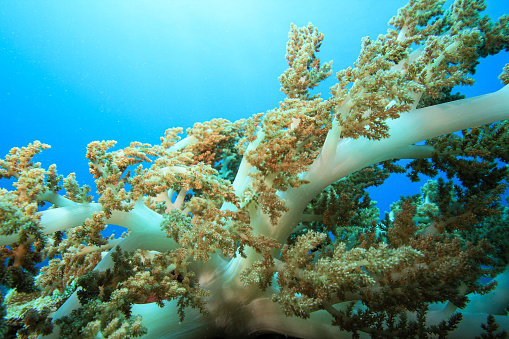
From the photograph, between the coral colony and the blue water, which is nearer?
the coral colony

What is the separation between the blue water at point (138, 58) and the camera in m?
48.0

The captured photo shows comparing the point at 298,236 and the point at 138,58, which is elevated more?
the point at 138,58

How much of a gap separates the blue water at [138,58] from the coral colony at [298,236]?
46.3m

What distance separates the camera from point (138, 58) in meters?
65.2

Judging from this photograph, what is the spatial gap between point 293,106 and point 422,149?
1936 millimetres

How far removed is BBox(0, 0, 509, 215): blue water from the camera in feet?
157

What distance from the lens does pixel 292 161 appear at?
2.97 meters

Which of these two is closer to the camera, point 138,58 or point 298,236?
point 298,236

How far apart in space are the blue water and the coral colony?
46.3 meters

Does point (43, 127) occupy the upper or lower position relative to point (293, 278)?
upper

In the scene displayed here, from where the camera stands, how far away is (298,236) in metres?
2.84

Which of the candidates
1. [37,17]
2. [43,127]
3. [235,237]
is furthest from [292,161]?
[37,17]

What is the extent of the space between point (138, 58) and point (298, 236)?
248 ft

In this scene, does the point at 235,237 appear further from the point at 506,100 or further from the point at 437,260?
the point at 506,100
